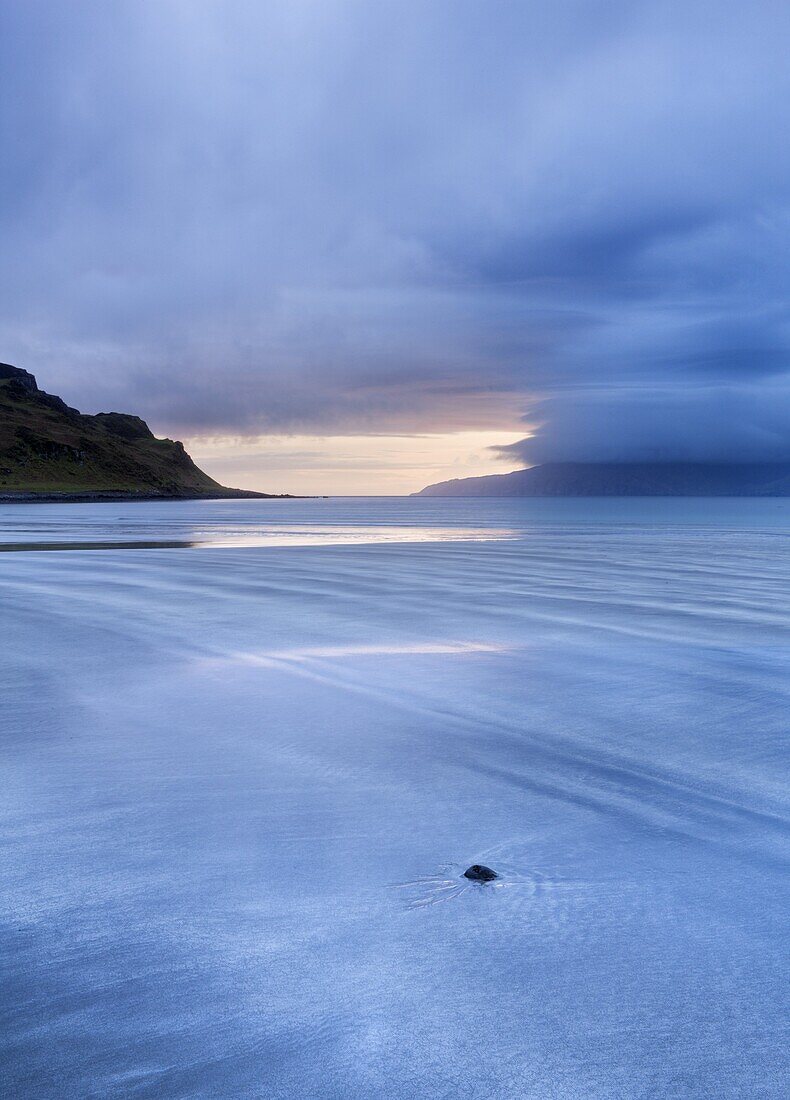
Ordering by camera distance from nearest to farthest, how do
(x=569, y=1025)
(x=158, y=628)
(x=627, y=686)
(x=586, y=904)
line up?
(x=569, y=1025) < (x=586, y=904) < (x=627, y=686) < (x=158, y=628)

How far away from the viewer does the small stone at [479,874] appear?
383cm

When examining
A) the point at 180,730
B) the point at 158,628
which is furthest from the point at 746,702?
the point at 158,628

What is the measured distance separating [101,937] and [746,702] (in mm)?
5790

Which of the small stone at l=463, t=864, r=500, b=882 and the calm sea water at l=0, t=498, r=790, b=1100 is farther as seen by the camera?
the small stone at l=463, t=864, r=500, b=882

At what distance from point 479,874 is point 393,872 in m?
0.40

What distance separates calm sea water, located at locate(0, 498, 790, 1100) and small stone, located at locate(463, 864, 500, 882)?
8 cm

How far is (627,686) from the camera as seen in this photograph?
785 cm

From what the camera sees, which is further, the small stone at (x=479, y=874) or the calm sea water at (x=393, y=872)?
the small stone at (x=479, y=874)

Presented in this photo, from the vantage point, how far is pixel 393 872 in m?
3.92

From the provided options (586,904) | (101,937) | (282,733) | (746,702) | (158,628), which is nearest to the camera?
(101,937)

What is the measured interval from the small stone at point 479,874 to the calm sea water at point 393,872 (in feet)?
0.26

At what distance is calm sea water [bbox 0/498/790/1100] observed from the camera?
8.81ft

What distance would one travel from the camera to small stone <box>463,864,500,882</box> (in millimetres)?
3828

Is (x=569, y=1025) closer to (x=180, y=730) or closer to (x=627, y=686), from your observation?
(x=180, y=730)
